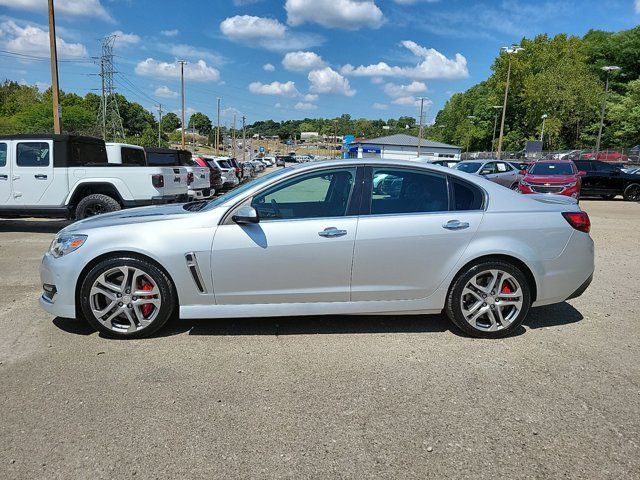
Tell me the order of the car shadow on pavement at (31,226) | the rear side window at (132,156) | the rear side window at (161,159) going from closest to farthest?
1. the car shadow on pavement at (31,226)
2. the rear side window at (132,156)
3. the rear side window at (161,159)

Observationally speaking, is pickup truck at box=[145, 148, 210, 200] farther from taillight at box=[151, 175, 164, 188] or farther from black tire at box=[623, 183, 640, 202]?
black tire at box=[623, 183, 640, 202]

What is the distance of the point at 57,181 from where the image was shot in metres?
9.48

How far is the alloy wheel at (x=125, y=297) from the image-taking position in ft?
13.1

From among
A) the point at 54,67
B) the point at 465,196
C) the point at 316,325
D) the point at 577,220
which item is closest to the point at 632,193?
the point at 577,220

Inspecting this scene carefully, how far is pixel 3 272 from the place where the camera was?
21.4 feet

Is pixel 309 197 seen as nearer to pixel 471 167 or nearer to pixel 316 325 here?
pixel 316 325

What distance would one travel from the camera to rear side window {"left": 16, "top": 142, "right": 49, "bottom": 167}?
952 cm

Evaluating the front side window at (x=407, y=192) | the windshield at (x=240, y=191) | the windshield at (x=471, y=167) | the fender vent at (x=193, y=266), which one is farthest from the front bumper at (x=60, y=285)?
the windshield at (x=471, y=167)

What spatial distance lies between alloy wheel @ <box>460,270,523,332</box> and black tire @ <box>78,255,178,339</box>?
2602 millimetres

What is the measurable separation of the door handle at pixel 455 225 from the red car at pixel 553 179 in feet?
42.0

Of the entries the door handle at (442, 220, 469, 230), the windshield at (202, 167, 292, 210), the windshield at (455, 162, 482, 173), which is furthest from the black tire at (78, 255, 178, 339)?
the windshield at (455, 162, 482, 173)

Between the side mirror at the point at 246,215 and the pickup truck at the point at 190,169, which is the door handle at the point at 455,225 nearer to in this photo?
the side mirror at the point at 246,215

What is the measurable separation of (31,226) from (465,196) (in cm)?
1058

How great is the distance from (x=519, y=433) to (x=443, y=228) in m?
1.81
